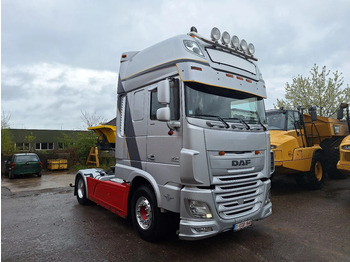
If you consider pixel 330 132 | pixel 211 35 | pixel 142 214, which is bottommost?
pixel 142 214

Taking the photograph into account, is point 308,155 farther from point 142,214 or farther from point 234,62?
point 142,214

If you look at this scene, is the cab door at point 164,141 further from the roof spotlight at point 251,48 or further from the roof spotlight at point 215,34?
the roof spotlight at point 251,48

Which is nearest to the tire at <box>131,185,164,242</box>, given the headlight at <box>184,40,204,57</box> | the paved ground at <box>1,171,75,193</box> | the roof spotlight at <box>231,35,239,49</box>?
the headlight at <box>184,40,204,57</box>

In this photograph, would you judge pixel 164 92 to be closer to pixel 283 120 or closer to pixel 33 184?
pixel 283 120

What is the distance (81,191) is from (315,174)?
7.38m

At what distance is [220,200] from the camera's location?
3691 millimetres

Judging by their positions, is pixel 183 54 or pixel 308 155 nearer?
pixel 183 54

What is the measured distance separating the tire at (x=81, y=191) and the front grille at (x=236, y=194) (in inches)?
176

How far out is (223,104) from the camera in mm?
4141

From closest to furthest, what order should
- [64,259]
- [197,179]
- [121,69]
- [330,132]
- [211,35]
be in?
[197,179]
[64,259]
[211,35]
[121,69]
[330,132]

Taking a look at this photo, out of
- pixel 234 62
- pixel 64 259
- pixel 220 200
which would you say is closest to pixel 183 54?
pixel 234 62

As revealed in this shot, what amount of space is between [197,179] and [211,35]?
8.26 ft

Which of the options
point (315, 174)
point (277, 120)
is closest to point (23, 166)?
point (277, 120)

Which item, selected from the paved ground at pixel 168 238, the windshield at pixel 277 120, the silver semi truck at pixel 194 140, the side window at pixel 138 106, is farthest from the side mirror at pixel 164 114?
the windshield at pixel 277 120
